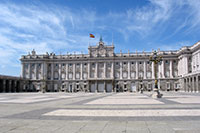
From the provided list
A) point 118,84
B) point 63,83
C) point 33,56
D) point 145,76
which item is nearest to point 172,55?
point 145,76

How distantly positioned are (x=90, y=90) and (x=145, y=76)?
2512cm

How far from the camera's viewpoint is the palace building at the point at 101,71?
80375 mm

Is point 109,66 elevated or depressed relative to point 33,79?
elevated

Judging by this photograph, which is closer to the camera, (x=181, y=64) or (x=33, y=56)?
(x=181, y=64)

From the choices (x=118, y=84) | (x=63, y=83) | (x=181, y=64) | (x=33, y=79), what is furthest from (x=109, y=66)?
(x=33, y=79)

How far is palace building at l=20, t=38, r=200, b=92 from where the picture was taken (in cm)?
8038

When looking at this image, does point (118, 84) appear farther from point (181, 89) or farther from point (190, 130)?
point (190, 130)

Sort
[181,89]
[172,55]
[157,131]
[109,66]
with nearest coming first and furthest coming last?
1. [157,131]
2. [181,89]
3. [172,55]
4. [109,66]

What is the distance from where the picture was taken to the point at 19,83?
3273 inches

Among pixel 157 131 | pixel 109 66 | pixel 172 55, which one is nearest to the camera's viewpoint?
pixel 157 131

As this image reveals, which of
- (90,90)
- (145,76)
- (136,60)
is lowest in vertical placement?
(90,90)

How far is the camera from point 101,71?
85.9 m

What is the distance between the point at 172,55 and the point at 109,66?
90.4ft

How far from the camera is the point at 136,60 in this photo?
84.1 metres
